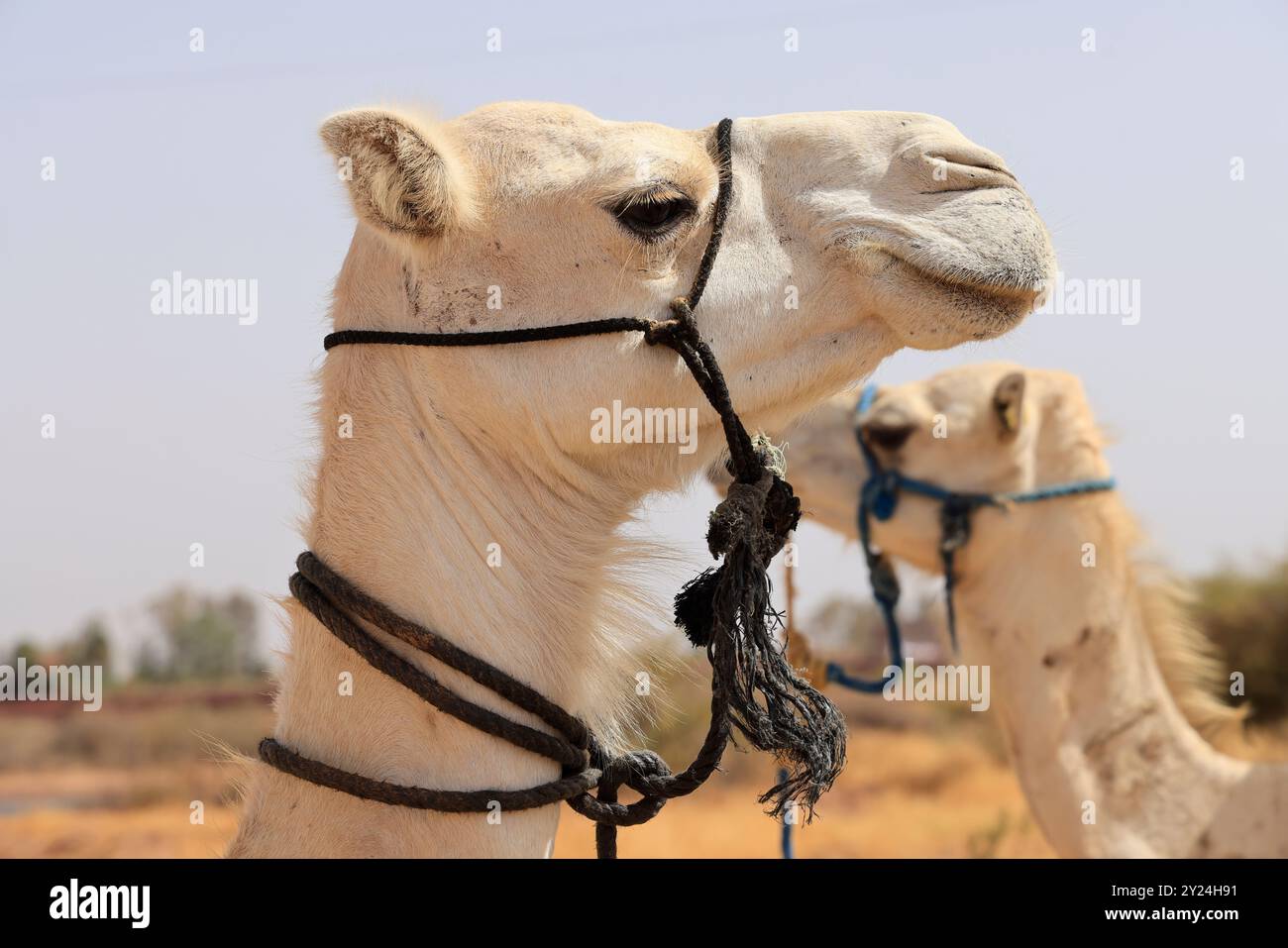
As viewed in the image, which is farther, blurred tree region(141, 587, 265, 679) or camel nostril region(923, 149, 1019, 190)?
blurred tree region(141, 587, 265, 679)

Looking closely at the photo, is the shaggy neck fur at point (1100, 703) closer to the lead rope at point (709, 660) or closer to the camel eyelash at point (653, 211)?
the lead rope at point (709, 660)

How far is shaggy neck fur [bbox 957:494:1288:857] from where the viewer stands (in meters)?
5.34

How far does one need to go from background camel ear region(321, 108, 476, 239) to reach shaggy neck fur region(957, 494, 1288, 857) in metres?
3.92

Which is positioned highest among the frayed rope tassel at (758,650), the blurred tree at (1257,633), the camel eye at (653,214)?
the camel eye at (653,214)

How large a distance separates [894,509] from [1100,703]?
4.57 feet

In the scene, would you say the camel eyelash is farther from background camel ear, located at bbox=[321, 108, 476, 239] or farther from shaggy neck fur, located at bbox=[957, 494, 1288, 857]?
shaggy neck fur, located at bbox=[957, 494, 1288, 857]

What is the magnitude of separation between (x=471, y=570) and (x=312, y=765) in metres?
0.48

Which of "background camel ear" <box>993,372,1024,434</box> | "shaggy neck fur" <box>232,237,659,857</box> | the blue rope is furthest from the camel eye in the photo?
"background camel ear" <box>993,372,1024,434</box>

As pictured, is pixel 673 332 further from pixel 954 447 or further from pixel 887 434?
pixel 887 434

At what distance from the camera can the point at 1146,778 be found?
545cm

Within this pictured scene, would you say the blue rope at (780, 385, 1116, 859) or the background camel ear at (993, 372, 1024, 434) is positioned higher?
the background camel ear at (993, 372, 1024, 434)

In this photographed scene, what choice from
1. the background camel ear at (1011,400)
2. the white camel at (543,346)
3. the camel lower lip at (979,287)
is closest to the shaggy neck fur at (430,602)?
the white camel at (543,346)

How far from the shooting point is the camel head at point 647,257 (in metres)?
2.72

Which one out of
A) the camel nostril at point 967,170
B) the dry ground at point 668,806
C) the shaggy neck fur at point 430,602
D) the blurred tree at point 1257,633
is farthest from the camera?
the blurred tree at point 1257,633
